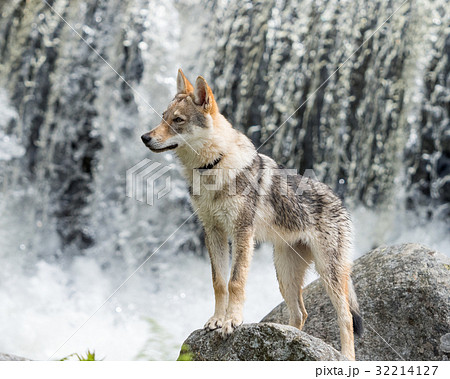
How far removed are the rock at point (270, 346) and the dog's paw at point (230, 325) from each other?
0.05 m

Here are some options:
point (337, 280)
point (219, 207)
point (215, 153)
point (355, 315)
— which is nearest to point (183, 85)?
point (215, 153)

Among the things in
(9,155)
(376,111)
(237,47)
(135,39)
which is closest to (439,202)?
(376,111)

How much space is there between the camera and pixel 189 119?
17.3 feet

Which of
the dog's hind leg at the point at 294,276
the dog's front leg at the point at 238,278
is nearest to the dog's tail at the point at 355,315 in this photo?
the dog's hind leg at the point at 294,276

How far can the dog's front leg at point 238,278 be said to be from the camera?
16.0 ft

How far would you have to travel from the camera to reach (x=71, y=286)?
11641 mm

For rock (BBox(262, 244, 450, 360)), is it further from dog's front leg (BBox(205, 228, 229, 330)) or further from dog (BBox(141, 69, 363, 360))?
dog's front leg (BBox(205, 228, 229, 330))

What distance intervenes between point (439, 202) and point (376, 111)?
8.01 feet

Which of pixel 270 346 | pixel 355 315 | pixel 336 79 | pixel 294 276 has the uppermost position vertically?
pixel 336 79

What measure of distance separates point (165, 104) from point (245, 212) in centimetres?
731

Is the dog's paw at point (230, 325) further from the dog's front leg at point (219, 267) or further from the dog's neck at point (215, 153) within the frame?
the dog's neck at point (215, 153)

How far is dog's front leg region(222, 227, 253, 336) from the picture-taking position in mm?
4883

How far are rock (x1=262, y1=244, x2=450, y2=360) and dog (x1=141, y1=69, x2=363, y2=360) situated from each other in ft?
1.48

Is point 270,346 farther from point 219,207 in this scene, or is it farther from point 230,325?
point 219,207
